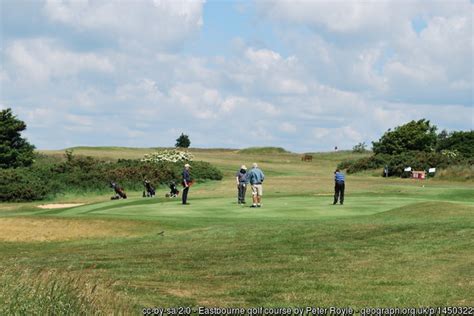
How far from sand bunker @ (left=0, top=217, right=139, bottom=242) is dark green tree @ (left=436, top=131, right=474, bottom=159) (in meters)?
64.6

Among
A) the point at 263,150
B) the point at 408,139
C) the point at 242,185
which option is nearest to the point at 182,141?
the point at 263,150

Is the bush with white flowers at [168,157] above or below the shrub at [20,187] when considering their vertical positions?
above

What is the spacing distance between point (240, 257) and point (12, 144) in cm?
5156

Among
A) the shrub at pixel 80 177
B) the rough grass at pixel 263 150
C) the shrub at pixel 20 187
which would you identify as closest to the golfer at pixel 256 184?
the shrub at pixel 20 187

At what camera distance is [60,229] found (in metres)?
28.3

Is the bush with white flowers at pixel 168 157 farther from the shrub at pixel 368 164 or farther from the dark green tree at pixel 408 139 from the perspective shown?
the dark green tree at pixel 408 139

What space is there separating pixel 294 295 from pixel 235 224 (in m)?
13.2

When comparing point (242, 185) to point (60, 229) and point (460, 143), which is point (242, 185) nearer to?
point (60, 229)

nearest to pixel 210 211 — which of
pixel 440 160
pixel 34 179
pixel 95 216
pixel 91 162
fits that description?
pixel 95 216

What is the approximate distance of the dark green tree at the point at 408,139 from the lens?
286ft

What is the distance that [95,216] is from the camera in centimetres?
3016

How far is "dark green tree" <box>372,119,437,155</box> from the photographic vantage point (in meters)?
87.3

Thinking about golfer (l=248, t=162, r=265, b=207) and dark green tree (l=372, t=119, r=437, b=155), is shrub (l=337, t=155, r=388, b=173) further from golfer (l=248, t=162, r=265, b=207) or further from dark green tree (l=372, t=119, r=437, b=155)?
golfer (l=248, t=162, r=265, b=207)

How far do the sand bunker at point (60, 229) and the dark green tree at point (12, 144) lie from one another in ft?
118
